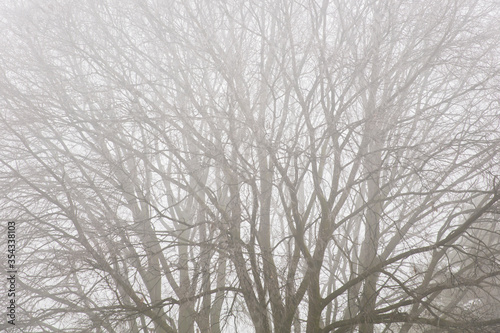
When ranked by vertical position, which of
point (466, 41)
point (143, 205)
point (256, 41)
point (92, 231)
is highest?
point (256, 41)

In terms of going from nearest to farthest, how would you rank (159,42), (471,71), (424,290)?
(424,290) < (471,71) < (159,42)

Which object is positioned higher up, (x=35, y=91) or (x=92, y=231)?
(x=35, y=91)

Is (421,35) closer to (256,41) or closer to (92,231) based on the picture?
(256,41)

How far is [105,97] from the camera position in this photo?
258 inches

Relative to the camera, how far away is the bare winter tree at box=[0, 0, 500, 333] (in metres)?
5.25

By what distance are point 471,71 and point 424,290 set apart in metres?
3.11

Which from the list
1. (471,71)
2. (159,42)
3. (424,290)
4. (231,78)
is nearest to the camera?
(424,290)

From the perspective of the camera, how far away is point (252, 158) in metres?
5.11

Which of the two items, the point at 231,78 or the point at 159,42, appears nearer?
the point at 231,78

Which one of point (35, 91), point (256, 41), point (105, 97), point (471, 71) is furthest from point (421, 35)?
point (35, 91)

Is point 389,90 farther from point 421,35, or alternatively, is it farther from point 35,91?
point 35,91

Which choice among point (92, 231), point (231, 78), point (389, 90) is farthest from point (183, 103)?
point (389, 90)

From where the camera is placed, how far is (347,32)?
6.07 meters

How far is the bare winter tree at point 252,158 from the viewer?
525 centimetres
